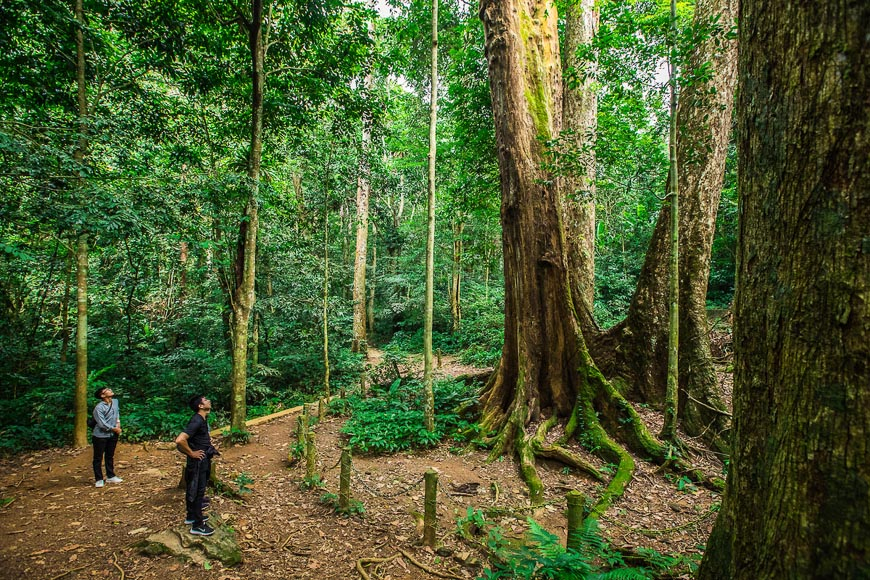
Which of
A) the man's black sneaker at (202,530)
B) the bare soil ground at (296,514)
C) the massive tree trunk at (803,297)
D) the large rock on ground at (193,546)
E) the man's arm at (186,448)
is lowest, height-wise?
the bare soil ground at (296,514)

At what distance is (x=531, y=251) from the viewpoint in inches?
277

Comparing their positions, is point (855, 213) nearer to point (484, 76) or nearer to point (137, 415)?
point (484, 76)

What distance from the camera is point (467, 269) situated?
2322 cm

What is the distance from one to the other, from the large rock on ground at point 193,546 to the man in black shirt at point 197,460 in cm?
10

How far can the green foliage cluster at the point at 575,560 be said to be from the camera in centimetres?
281

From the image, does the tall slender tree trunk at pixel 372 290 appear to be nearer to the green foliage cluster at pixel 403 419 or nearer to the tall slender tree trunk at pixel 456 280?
the tall slender tree trunk at pixel 456 280

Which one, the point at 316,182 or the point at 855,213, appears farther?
the point at 316,182

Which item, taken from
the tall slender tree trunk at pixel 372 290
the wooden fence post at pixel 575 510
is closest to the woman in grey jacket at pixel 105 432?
the wooden fence post at pixel 575 510

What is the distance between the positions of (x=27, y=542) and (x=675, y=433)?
807 centimetres

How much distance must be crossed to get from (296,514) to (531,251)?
5443mm

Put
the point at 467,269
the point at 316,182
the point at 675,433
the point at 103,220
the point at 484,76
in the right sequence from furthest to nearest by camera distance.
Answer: the point at 467,269
the point at 316,182
the point at 484,76
the point at 675,433
the point at 103,220

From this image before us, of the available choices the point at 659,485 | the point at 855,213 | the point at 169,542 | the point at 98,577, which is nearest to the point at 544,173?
the point at 659,485

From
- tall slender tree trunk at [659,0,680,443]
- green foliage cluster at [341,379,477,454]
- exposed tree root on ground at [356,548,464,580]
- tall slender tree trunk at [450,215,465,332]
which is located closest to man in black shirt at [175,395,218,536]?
exposed tree root on ground at [356,548,464,580]

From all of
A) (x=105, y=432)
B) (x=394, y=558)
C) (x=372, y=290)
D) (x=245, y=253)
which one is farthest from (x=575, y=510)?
(x=372, y=290)
